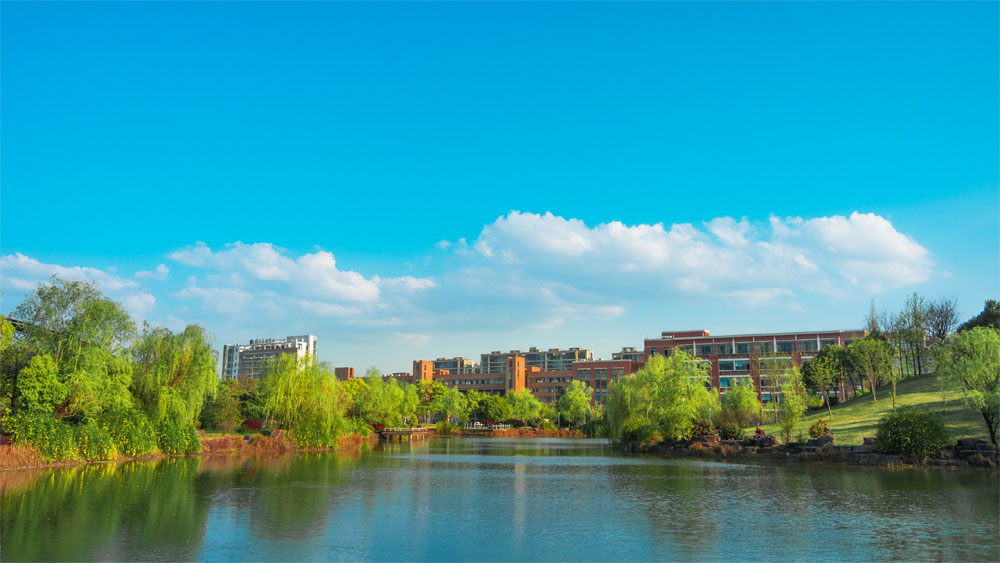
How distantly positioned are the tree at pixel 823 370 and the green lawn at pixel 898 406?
333 inches

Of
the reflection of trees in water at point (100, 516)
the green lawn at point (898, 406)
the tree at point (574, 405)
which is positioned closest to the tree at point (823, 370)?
the green lawn at point (898, 406)

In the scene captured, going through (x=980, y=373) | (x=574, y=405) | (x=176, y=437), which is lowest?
(x=176, y=437)

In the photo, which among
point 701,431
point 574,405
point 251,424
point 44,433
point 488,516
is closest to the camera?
point 488,516

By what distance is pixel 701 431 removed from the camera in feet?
192

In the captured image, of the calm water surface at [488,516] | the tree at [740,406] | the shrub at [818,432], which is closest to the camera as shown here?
the calm water surface at [488,516]

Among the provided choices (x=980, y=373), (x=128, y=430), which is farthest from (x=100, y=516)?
(x=980, y=373)

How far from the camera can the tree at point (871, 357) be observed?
80.2m

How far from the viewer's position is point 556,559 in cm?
1520

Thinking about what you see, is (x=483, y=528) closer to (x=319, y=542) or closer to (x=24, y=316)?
(x=319, y=542)

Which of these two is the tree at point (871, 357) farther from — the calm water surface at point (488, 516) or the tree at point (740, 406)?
the calm water surface at point (488, 516)

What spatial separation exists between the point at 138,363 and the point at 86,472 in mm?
14828

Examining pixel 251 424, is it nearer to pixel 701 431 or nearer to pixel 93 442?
pixel 93 442

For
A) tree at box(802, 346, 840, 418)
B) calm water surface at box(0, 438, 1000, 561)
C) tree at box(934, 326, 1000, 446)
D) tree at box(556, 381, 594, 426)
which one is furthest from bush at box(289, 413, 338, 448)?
tree at box(556, 381, 594, 426)

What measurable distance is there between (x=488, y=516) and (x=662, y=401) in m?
41.2
